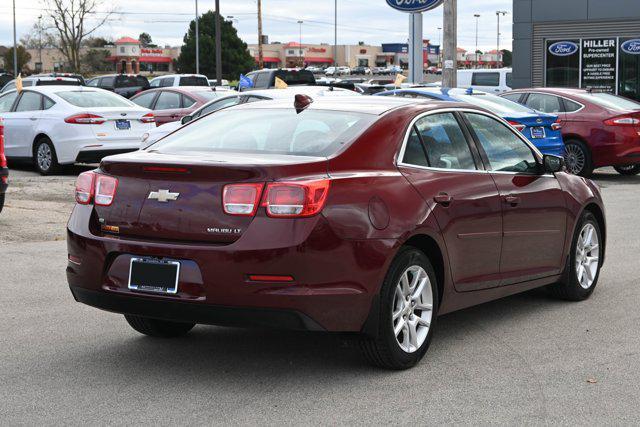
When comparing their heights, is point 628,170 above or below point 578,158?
below

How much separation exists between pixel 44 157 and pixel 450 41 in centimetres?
922

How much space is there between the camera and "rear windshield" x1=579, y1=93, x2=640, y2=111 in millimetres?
18047

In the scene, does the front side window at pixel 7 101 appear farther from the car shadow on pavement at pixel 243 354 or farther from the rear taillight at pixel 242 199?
the rear taillight at pixel 242 199

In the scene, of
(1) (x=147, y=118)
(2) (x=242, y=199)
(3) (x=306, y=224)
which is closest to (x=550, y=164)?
(3) (x=306, y=224)

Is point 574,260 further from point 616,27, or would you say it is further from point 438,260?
point 616,27

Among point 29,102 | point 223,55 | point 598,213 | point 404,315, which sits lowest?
point 404,315

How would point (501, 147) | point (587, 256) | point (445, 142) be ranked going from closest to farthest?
1. point (445, 142)
2. point (501, 147)
3. point (587, 256)

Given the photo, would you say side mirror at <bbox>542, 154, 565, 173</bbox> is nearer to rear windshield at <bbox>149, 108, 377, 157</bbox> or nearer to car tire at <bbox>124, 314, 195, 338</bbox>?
rear windshield at <bbox>149, 108, 377, 157</bbox>

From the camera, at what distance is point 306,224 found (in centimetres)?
518

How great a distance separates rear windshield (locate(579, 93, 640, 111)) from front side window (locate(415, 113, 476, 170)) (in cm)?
1216

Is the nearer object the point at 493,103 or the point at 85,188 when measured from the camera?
the point at 85,188

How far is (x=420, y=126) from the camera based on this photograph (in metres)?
6.25

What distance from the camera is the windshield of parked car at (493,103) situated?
53.9 ft

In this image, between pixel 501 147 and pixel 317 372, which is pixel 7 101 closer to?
pixel 501 147
